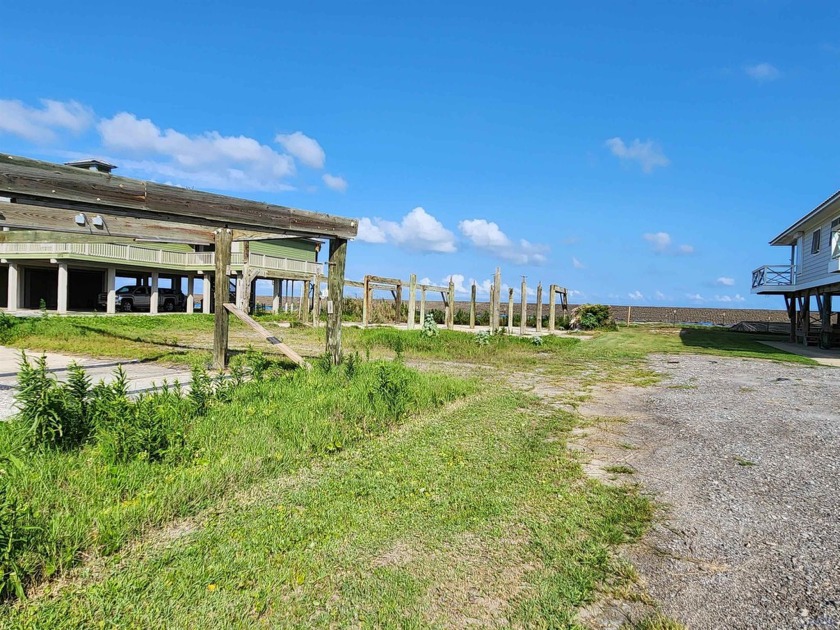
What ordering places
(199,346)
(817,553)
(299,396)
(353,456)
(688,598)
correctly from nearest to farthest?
(688,598)
(817,553)
(353,456)
(299,396)
(199,346)

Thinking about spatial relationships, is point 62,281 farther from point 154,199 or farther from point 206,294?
point 154,199

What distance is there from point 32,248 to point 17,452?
28.3 m

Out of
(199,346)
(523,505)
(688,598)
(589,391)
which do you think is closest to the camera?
(688,598)

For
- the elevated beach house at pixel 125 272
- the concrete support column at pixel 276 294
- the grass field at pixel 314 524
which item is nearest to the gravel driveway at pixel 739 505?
the grass field at pixel 314 524

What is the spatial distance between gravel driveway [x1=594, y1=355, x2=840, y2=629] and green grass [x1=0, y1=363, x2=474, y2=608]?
2542 millimetres

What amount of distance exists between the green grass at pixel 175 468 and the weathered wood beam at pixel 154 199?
7.41 ft

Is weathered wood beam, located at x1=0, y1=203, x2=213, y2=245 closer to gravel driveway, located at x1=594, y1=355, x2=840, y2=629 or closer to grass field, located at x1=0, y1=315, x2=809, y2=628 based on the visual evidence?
grass field, located at x1=0, y1=315, x2=809, y2=628

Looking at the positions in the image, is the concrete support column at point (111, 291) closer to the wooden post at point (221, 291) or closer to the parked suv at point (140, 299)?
the parked suv at point (140, 299)

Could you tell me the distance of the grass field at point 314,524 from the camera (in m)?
2.32

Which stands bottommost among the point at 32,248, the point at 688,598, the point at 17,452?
the point at 688,598

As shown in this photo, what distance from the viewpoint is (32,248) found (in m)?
26.1

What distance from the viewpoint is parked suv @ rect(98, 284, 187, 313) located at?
100ft

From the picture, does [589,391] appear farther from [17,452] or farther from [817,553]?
[17,452]

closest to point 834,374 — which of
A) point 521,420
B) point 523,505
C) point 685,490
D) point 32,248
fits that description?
point 521,420
